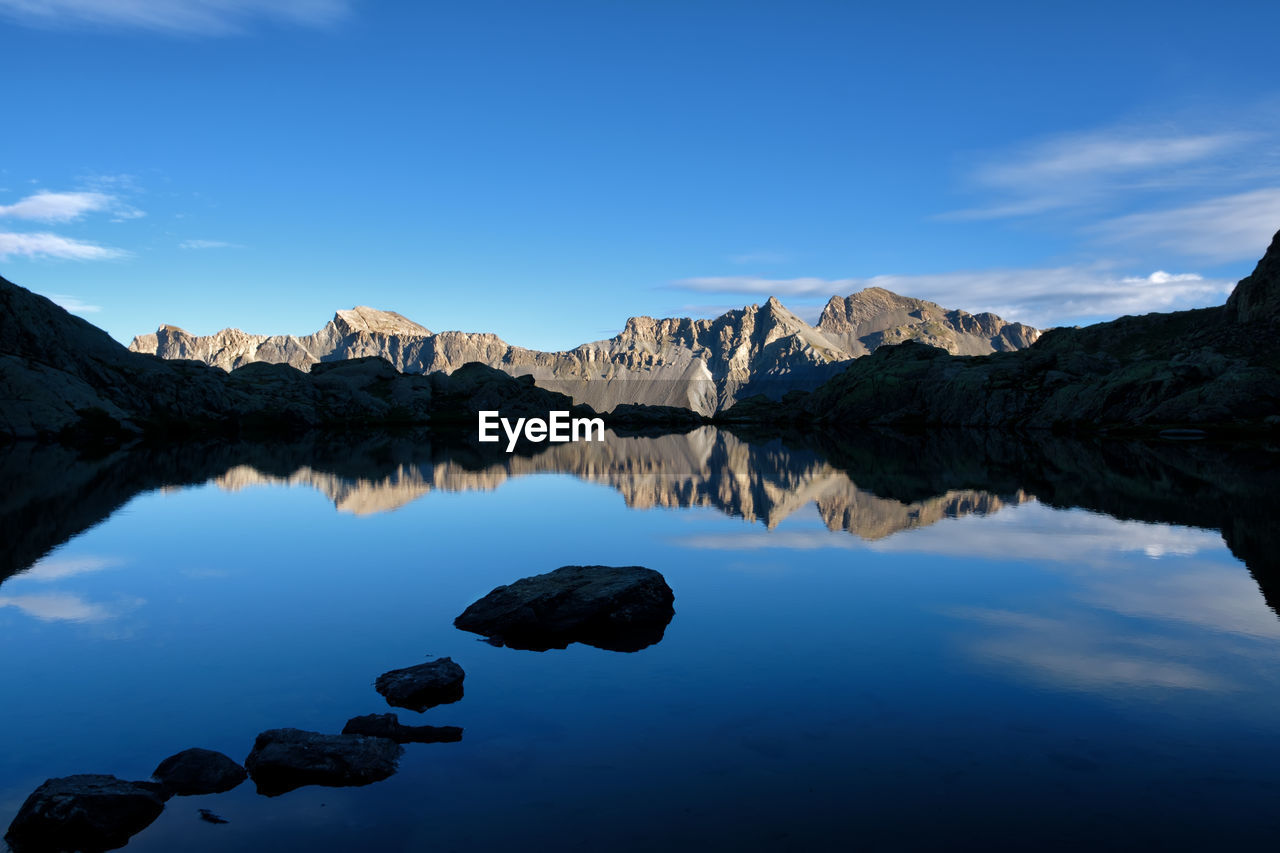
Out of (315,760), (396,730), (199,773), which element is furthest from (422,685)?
(199,773)

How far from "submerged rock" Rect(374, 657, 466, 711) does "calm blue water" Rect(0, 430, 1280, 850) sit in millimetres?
587

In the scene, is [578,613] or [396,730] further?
[578,613]

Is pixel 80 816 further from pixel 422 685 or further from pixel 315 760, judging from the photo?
pixel 422 685

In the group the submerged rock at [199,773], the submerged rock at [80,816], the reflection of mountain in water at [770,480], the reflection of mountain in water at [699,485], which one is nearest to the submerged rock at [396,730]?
the submerged rock at [199,773]

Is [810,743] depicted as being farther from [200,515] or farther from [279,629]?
[200,515]

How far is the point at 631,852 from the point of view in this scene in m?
13.3

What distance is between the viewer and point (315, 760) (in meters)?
16.3

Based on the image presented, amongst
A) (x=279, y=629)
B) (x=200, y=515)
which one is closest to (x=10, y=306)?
(x=200, y=515)

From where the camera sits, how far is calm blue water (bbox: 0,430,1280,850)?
14.5m

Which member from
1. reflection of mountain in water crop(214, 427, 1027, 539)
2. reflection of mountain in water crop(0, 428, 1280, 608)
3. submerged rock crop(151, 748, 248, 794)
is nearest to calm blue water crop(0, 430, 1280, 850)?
submerged rock crop(151, 748, 248, 794)

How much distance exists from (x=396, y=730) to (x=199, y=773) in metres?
3.88

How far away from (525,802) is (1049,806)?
958 cm

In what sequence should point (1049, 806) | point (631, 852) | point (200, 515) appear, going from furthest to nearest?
point (200, 515) → point (1049, 806) → point (631, 852)

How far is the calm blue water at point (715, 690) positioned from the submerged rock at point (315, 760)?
38 centimetres
